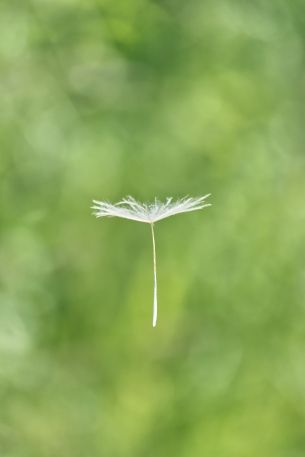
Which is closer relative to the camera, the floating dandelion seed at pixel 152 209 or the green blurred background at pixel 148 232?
the floating dandelion seed at pixel 152 209

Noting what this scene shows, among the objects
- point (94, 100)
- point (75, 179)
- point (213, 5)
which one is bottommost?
point (75, 179)

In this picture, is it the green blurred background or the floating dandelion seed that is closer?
the floating dandelion seed

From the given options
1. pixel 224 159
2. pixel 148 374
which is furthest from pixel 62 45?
pixel 148 374

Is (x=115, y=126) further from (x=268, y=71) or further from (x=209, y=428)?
(x=209, y=428)
